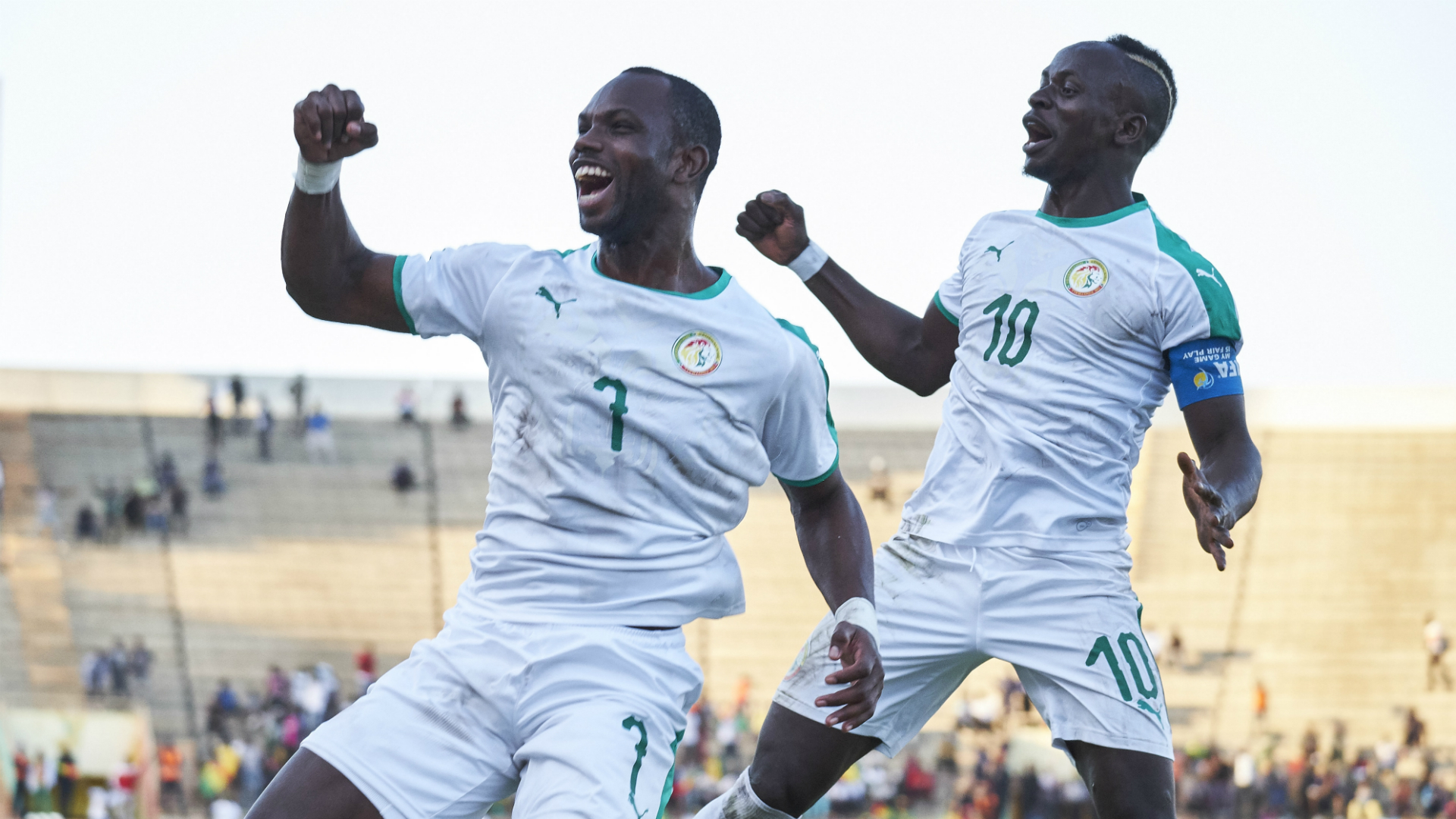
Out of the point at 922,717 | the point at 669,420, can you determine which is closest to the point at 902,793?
the point at 922,717

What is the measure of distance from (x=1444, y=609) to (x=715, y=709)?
14564 mm

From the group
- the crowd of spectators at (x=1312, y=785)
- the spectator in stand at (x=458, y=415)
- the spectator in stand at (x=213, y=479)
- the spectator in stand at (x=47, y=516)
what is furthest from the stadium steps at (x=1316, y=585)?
the spectator in stand at (x=47, y=516)

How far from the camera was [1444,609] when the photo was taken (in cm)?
2845

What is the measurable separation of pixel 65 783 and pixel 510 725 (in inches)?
772

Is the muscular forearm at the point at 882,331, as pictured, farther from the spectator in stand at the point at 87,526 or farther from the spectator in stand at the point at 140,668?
the spectator in stand at the point at 87,526

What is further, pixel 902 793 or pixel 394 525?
pixel 394 525

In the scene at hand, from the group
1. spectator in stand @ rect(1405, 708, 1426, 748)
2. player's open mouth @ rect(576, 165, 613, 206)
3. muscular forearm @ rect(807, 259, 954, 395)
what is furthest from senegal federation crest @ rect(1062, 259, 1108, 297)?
spectator in stand @ rect(1405, 708, 1426, 748)

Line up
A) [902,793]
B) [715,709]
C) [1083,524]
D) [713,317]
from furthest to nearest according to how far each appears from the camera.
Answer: [715,709]
[902,793]
[1083,524]
[713,317]

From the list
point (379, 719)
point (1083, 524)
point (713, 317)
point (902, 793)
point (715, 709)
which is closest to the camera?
point (379, 719)

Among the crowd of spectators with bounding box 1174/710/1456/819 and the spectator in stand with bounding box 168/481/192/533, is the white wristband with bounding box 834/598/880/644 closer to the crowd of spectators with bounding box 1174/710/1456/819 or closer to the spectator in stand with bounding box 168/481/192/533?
the crowd of spectators with bounding box 1174/710/1456/819

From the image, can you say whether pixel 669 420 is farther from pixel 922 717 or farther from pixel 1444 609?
pixel 1444 609

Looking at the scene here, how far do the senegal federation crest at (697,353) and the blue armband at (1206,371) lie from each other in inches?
59.8

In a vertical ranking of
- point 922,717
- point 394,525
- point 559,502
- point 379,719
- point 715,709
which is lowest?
point 715,709

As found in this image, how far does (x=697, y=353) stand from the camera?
12.4 ft
